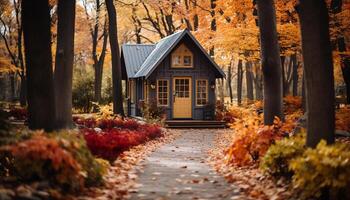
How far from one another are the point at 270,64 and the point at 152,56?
59.1 ft

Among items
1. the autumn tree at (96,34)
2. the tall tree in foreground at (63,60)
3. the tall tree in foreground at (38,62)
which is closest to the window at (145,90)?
the autumn tree at (96,34)

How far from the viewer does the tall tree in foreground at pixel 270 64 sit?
11398 mm

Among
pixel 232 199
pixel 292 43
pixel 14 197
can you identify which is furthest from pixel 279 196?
pixel 292 43

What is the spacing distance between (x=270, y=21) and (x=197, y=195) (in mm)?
6243

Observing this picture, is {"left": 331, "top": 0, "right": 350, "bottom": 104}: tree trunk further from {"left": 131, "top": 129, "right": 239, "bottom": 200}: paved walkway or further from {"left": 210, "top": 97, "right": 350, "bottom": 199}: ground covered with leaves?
{"left": 131, "top": 129, "right": 239, "bottom": 200}: paved walkway

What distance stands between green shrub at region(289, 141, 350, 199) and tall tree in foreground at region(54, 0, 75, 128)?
8678mm

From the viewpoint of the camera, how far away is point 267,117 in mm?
11680

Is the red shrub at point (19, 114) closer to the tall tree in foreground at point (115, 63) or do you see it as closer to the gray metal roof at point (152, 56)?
the tall tree in foreground at point (115, 63)

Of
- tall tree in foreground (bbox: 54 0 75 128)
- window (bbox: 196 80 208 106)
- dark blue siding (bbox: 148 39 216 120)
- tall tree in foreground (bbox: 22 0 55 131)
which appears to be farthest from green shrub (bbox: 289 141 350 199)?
window (bbox: 196 80 208 106)

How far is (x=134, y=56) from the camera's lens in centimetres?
3128

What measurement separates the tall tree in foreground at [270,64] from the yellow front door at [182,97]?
14.6 metres

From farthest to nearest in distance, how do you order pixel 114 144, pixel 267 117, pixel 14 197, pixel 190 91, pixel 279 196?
pixel 190 91, pixel 267 117, pixel 114 144, pixel 279 196, pixel 14 197

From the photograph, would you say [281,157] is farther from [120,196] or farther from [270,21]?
[270,21]

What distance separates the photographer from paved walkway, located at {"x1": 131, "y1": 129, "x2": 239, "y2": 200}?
288 inches
